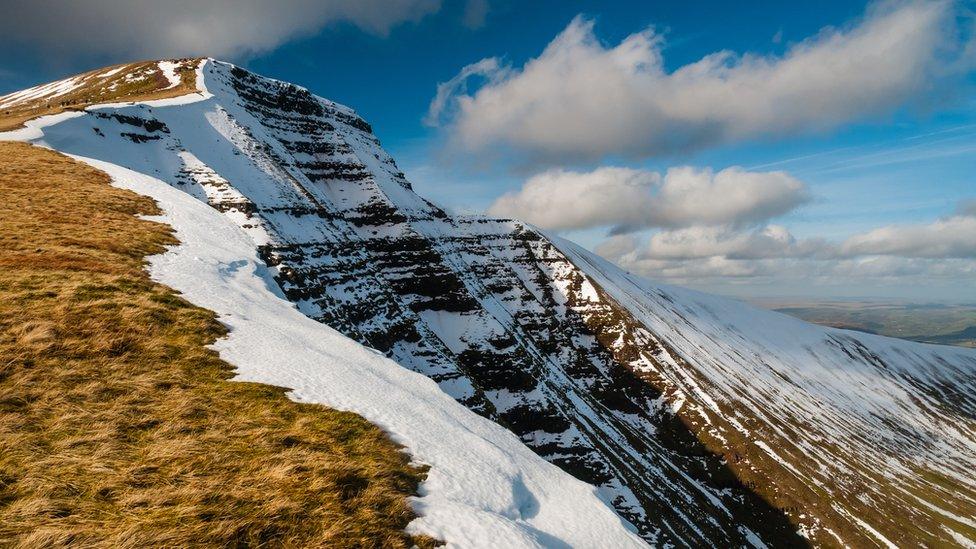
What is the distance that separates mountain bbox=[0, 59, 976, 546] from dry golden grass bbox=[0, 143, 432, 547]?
32.5m

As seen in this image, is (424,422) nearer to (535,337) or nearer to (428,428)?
(428,428)

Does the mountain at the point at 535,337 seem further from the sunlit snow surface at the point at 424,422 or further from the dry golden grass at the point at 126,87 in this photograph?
the sunlit snow surface at the point at 424,422

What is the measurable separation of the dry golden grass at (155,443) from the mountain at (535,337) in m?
32.5

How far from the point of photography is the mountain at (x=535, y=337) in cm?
7112

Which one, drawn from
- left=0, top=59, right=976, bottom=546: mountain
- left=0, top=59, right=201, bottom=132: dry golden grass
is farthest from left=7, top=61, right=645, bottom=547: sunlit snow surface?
left=0, top=59, right=201, bottom=132: dry golden grass

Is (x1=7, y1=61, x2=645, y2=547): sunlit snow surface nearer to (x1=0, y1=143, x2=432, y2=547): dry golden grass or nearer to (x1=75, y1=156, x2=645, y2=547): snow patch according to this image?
(x1=75, y1=156, x2=645, y2=547): snow patch

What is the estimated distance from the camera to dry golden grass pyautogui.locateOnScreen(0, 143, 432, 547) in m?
6.84

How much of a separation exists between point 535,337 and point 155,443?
4719 inches

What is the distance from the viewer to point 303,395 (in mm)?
12781

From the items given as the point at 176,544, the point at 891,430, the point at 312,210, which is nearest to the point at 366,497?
the point at 176,544

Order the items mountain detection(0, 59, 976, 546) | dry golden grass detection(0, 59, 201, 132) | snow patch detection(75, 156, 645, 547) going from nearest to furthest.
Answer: snow patch detection(75, 156, 645, 547) → mountain detection(0, 59, 976, 546) → dry golden grass detection(0, 59, 201, 132)

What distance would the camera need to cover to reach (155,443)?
352 inches

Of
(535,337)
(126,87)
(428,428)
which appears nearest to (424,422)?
(428,428)

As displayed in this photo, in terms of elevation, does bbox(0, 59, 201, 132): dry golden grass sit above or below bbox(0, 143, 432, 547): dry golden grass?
above
